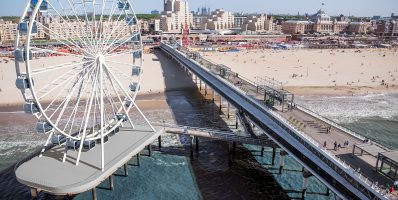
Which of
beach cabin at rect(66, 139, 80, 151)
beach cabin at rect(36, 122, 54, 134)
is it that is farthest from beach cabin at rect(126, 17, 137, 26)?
beach cabin at rect(36, 122, 54, 134)

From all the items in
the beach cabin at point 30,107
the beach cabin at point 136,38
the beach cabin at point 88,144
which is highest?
the beach cabin at point 136,38

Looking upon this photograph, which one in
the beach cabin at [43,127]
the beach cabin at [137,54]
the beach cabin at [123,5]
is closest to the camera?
the beach cabin at [43,127]

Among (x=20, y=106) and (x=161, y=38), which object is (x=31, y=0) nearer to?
(x=20, y=106)

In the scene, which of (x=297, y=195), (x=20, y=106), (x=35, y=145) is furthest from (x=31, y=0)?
(x=20, y=106)

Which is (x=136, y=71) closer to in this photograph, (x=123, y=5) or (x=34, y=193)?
(x=123, y=5)

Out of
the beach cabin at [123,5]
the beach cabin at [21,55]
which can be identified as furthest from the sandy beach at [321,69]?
the beach cabin at [21,55]

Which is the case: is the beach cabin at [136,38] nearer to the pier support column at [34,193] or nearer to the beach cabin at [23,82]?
the beach cabin at [23,82]

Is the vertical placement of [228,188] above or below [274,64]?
below
